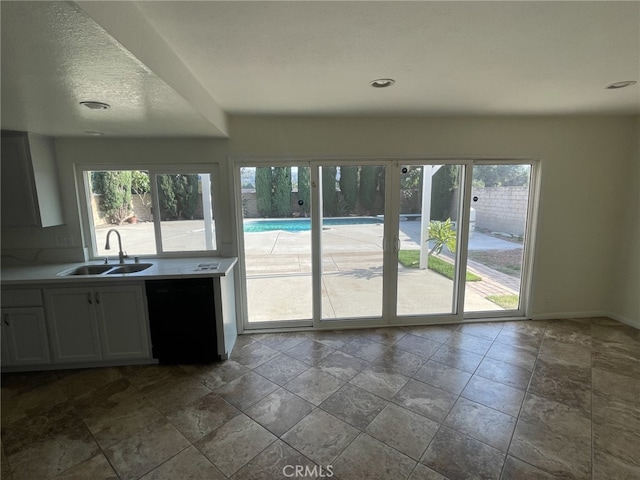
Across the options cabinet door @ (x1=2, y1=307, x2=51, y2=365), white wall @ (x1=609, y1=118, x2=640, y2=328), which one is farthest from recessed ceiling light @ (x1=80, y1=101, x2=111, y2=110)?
white wall @ (x1=609, y1=118, x2=640, y2=328)

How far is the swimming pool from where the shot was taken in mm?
3342

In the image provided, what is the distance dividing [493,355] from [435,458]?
150cm

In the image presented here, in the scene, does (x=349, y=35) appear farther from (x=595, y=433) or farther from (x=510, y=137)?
(x=595, y=433)

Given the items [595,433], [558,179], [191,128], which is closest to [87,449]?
[191,128]

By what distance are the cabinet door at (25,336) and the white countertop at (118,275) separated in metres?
0.28

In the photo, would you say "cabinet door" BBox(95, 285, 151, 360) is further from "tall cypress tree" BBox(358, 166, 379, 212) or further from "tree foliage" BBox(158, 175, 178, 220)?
"tall cypress tree" BBox(358, 166, 379, 212)

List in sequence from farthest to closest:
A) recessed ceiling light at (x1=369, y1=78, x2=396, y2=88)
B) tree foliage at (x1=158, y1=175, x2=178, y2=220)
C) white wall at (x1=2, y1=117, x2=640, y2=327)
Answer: tree foliage at (x1=158, y1=175, x2=178, y2=220) → white wall at (x1=2, y1=117, x2=640, y2=327) → recessed ceiling light at (x1=369, y1=78, x2=396, y2=88)

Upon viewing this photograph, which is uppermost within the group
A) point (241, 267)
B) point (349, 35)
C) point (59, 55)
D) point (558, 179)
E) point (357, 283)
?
point (349, 35)

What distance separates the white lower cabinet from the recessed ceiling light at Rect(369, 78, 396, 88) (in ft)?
8.49

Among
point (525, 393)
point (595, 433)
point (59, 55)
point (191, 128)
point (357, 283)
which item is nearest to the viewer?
point (59, 55)

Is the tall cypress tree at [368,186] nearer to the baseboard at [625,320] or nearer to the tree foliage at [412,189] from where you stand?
the tree foliage at [412,189]

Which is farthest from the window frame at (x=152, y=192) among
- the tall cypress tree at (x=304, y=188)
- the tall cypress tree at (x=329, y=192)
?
the tall cypress tree at (x=329, y=192)

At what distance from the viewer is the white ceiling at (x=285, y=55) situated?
46.0 inches

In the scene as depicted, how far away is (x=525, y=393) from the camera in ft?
7.70
